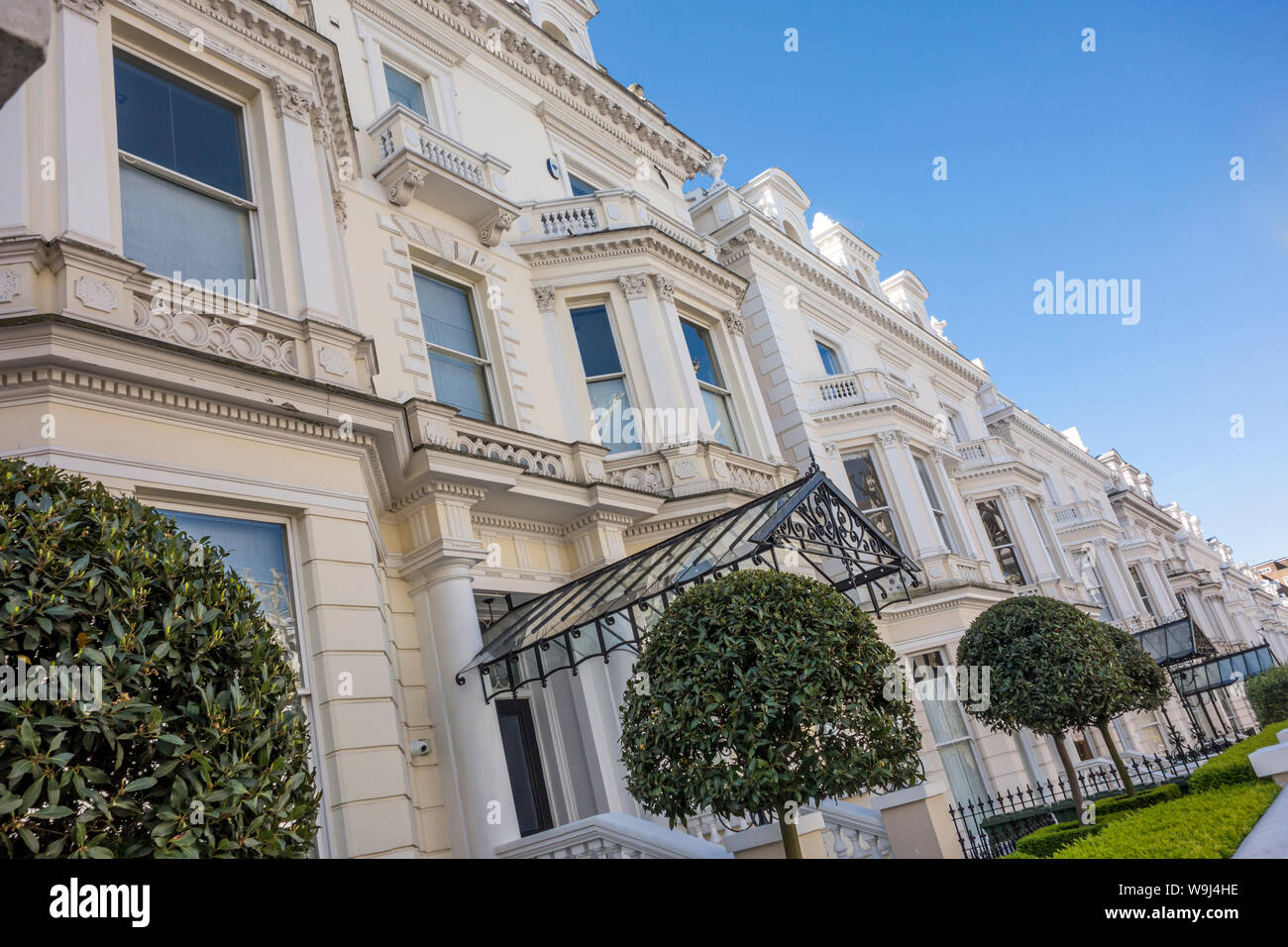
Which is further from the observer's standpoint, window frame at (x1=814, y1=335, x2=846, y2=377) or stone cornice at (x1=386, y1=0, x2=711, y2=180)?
window frame at (x1=814, y1=335, x2=846, y2=377)

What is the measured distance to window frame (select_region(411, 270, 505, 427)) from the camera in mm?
11555

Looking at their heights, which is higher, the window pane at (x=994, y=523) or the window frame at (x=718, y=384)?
the window frame at (x=718, y=384)

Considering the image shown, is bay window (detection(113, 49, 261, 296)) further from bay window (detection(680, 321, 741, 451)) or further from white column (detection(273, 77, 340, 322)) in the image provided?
bay window (detection(680, 321, 741, 451))

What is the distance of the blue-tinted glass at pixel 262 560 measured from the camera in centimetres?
677

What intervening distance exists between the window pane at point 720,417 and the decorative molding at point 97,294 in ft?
32.6

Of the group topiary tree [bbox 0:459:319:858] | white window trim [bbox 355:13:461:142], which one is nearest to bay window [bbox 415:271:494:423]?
white window trim [bbox 355:13:461:142]

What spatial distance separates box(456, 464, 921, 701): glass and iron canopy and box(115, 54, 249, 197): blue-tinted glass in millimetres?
5509

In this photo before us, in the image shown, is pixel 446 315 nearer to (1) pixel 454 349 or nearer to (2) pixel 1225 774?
(1) pixel 454 349

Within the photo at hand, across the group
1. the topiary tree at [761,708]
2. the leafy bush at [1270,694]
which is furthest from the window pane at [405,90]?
the leafy bush at [1270,694]

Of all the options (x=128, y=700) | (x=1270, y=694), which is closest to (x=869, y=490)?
(x=1270, y=694)

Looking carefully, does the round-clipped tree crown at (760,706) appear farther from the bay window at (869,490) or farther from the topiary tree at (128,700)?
the bay window at (869,490)

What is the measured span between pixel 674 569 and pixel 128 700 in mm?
6459

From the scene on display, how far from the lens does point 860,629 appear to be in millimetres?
7195

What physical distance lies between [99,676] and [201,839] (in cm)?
67
